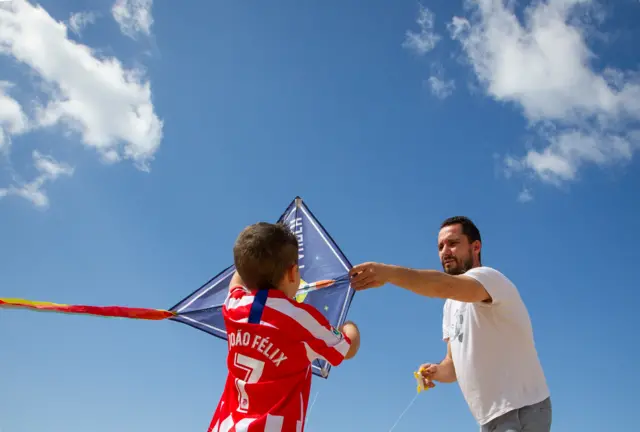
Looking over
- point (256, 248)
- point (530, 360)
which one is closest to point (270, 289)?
point (256, 248)

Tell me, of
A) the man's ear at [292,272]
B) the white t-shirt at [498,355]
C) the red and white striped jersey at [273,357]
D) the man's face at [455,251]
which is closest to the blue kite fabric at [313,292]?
the man's face at [455,251]

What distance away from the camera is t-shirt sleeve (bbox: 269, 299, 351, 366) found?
302 cm

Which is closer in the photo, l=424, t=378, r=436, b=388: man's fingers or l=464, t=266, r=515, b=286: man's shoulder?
l=464, t=266, r=515, b=286: man's shoulder

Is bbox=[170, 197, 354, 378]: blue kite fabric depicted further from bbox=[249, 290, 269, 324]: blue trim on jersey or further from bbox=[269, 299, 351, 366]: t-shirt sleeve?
bbox=[249, 290, 269, 324]: blue trim on jersey

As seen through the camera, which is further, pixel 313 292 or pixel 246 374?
pixel 313 292

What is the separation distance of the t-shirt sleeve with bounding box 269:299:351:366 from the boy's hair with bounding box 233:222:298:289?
16 cm

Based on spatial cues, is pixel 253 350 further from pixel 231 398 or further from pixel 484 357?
pixel 484 357

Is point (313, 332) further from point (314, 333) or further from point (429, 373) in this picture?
point (429, 373)

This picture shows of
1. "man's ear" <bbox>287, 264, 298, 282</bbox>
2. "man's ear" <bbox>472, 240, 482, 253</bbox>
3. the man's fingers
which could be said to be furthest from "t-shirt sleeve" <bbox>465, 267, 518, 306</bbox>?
"man's ear" <bbox>287, 264, 298, 282</bbox>

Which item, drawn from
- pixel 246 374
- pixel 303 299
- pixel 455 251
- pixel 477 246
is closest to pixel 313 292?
pixel 303 299

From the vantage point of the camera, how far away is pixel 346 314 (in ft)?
15.4

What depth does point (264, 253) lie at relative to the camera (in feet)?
10.00

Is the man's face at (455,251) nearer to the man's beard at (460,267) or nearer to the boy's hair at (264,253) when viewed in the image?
the man's beard at (460,267)

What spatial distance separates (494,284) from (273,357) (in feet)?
6.52
